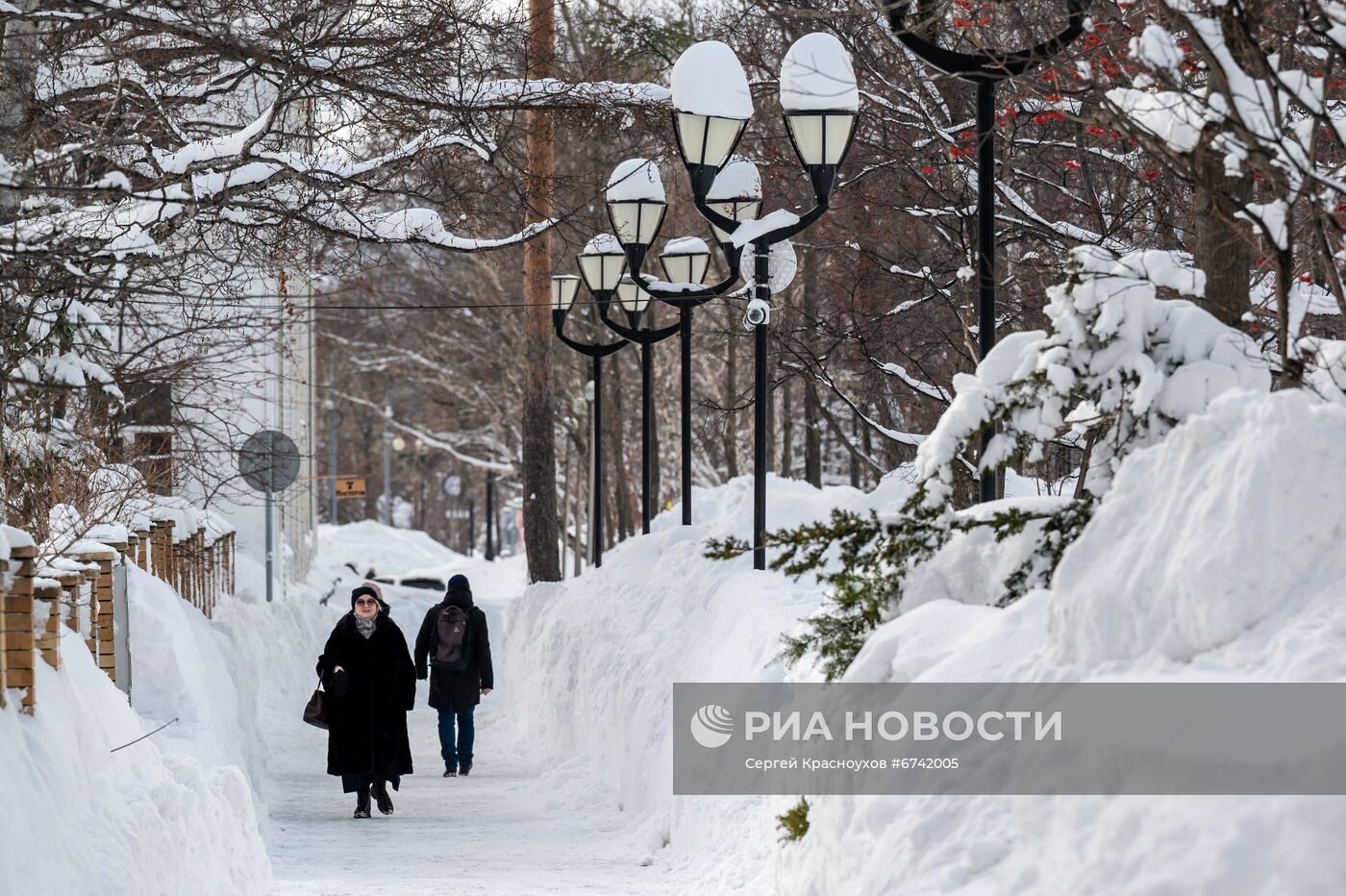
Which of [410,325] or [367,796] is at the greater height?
[410,325]

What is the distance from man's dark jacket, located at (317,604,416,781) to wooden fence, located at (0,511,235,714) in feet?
5.04

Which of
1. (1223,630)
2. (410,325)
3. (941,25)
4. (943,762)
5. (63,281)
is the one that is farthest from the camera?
(410,325)

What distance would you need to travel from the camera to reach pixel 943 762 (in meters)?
4.83

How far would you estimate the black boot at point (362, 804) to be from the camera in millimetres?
11883

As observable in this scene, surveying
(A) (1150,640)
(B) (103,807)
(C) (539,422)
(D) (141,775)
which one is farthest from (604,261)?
(A) (1150,640)

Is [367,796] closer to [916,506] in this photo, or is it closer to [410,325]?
[916,506]

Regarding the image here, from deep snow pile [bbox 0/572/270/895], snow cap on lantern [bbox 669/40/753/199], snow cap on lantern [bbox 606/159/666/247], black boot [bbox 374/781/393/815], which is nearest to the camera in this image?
deep snow pile [bbox 0/572/270/895]

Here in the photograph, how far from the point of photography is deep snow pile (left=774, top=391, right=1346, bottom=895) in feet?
12.3

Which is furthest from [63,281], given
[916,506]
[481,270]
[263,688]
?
[481,270]

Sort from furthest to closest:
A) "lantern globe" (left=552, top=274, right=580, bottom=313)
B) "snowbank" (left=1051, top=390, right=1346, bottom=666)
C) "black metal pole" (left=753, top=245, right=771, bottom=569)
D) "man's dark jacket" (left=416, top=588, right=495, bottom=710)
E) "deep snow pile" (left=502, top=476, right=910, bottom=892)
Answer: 1. "lantern globe" (left=552, top=274, right=580, bottom=313)
2. "man's dark jacket" (left=416, top=588, right=495, bottom=710)
3. "black metal pole" (left=753, top=245, right=771, bottom=569)
4. "deep snow pile" (left=502, top=476, right=910, bottom=892)
5. "snowbank" (left=1051, top=390, right=1346, bottom=666)

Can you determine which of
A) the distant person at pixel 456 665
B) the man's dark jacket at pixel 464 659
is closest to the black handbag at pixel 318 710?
the man's dark jacket at pixel 464 659

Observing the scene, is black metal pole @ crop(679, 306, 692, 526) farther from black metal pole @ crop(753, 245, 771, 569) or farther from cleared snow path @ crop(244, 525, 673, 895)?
black metal pole @ crop(753, 245, 771, 569)

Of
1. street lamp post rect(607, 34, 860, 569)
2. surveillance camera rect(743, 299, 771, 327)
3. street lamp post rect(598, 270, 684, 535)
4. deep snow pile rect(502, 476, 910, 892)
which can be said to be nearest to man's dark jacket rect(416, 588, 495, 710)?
deep snow pile rect(502, 476, 910, 892)

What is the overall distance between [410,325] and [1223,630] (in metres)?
40.9
